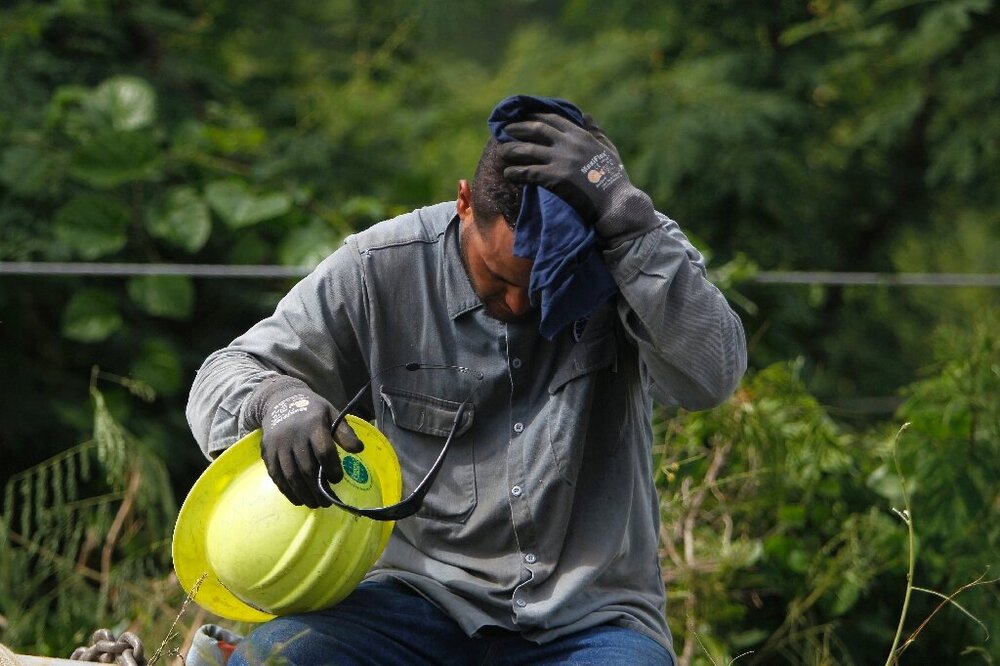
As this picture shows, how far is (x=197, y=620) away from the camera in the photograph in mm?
3684

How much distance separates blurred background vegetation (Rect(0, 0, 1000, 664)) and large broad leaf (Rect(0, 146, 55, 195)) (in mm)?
15

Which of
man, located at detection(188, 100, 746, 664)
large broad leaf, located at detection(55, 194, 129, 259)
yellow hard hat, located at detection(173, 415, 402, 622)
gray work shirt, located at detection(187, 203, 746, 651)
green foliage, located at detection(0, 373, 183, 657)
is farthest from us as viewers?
large broad leaf, located at detection(55, 194, 129, 259)

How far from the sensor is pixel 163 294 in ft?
19.0

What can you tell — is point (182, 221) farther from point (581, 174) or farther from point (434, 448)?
point (581, 174)

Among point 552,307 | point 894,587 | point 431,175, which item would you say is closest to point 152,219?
point 431,175

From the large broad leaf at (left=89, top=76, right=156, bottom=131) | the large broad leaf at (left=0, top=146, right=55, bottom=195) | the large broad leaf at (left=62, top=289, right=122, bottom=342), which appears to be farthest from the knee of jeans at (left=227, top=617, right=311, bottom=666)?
the large broad leaf at (left=89, top=76, right=156, bottom=131)

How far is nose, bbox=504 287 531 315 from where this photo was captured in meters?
2.57

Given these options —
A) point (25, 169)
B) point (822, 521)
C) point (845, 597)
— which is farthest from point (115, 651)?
point (25, 169)

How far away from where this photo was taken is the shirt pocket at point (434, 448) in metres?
2.68

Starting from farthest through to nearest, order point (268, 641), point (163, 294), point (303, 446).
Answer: point (163, 294)
point (268, 641)
point (303, 446)

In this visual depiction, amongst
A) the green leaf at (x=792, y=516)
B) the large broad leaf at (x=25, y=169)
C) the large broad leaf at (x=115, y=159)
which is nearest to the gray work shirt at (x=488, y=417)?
the green leaf at (x=792, y=516)

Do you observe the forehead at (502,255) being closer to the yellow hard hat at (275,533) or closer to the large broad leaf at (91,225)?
the yellow hard hat at (275,533)

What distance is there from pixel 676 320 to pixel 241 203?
13.0 feet

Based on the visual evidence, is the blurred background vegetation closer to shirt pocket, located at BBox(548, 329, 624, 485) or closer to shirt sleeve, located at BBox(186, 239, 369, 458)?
shirt pocket, located at BBox(548, 329, 624, 485)
